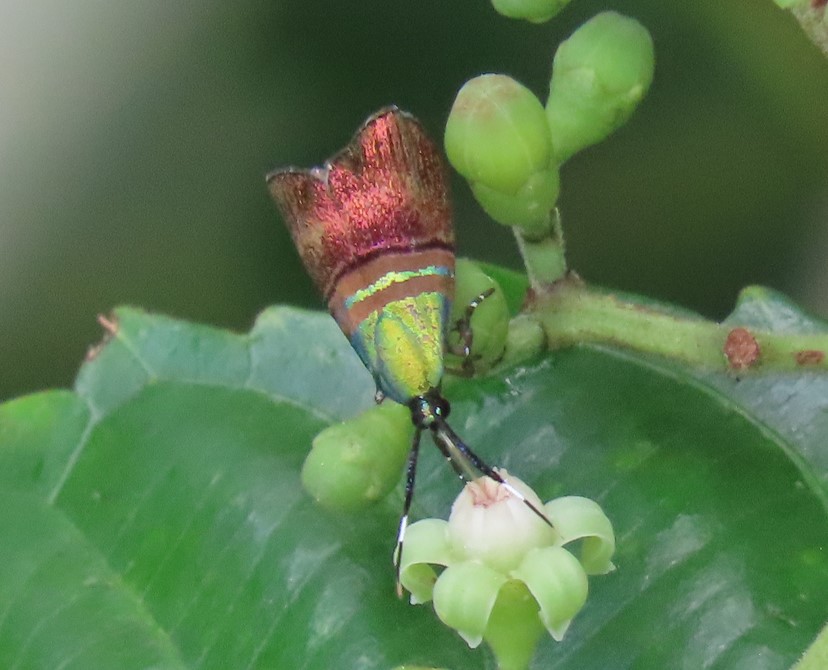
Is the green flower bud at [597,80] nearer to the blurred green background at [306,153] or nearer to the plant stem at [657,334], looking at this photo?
the plant stem at [657,334]

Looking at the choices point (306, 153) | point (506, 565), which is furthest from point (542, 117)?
point (306, 153)

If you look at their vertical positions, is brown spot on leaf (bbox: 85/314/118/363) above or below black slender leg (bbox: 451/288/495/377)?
above

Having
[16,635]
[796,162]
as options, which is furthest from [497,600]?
[796,162]

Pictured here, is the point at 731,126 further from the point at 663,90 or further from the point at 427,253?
the point at 427,253

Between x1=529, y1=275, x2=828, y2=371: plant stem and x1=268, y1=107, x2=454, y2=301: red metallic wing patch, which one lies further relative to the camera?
x1=268, y1=107, x2=454, y2=301: red metallic wing patch

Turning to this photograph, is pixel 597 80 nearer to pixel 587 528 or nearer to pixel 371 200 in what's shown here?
pixel 371 200

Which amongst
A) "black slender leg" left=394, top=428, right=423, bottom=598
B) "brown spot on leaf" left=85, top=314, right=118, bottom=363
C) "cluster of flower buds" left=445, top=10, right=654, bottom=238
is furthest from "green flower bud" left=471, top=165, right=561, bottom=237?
"brown spot on leaf" left=85, top=314, right=118, bottom=363

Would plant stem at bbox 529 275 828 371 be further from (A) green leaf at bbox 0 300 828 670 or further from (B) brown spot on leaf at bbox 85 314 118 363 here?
(B) brown spot on leaf at bbox 85 314 118 363

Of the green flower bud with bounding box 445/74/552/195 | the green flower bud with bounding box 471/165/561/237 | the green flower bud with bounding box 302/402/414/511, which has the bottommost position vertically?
the green flower bud with bounding box 302/402/414/511
